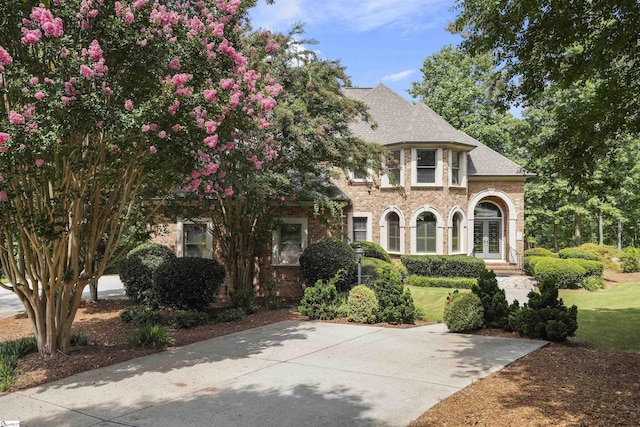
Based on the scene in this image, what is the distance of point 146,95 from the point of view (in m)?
6.71

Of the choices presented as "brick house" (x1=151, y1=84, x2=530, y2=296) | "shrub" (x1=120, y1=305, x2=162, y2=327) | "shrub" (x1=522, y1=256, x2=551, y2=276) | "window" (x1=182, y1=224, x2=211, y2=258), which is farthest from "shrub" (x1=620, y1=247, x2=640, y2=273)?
"shrub" (x1=120, y1=305, x2=162, y2=327)

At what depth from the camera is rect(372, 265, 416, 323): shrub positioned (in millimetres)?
10695

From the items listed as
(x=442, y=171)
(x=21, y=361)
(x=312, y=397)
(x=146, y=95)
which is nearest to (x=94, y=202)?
(x=146, y=95)

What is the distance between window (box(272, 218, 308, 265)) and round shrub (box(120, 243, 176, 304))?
3.98 meters

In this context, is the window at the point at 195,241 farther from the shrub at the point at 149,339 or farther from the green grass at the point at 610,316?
the green grass at the point at 610,316

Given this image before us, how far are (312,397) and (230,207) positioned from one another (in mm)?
8313

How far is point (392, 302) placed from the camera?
10.9m

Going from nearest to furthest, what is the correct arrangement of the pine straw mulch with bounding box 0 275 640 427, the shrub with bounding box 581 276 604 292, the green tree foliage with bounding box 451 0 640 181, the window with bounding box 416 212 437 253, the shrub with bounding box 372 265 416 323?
1. the pine straw mulch with bounding box 0 275 640 427
2. the green tree foliage with bounding box 451 0 640 181
3. the shrub with bounding box 372 265 416 323
4. the shrub with bounding box 581 276 604 292
5. the window with bounding box 416 212 437 253

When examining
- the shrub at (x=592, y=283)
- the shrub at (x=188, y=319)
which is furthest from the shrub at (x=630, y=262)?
the shrub at (x=188, y=319)

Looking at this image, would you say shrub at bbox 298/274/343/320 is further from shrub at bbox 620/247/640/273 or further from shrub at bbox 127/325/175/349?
shrub at bbox 620/247/640/273

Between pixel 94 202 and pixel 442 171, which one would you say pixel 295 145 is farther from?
pixel 442 171

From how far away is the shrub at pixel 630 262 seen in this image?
77.5 feet

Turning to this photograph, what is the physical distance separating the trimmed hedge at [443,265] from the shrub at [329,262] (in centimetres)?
605

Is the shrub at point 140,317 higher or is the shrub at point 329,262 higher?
the shrub at point 329,262
